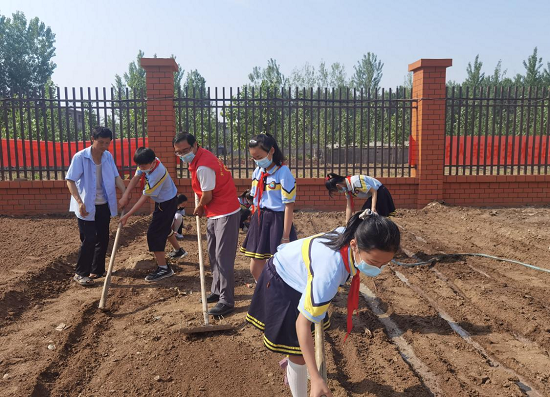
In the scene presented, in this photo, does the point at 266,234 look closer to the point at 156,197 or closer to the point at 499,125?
the point at 156,197

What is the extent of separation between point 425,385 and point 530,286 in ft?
8.79

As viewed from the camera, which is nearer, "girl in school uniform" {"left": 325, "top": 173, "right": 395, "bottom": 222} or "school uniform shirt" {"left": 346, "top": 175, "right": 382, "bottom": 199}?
"girl in school uniform" {"left": 325, "top": 173, "right": 395, "bottom": 222}

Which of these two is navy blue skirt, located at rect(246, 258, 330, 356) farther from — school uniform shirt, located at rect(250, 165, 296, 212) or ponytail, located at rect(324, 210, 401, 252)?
school uniform shirt, located at rect(250, 165, 296, 212)

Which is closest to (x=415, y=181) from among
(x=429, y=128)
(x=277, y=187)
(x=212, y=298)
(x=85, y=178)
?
(x=429, y=128)

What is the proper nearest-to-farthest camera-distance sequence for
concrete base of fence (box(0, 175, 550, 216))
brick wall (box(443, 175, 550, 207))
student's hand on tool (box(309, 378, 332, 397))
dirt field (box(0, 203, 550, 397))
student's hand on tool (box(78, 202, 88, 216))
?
student's hand on tool (box(309, 378, 332, 397)), dirt field (box(0, 203, 550, 397)), student's hand on tool (box(78, 202, 88, 216)), concrete base of fence (box(0, 175, 550, 216)), brick wall (box(443, 175, 550, 207))

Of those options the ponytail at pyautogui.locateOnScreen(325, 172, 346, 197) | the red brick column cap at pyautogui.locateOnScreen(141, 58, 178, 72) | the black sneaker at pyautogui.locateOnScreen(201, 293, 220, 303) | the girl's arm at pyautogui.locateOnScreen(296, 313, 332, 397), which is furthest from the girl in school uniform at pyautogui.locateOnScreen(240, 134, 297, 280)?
the red brick column cap at pyautogui.locateOnScreen(141, 58, 178, 72)

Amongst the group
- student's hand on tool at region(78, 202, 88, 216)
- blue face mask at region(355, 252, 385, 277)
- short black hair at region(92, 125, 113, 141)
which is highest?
short black hair at region(92, 125, 113, 141)

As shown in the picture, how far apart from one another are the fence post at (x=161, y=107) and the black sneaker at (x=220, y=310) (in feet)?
19.1

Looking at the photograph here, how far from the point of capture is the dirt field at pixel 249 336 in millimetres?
3045

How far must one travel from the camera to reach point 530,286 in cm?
498

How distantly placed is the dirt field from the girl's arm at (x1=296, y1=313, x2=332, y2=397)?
45.8 inches

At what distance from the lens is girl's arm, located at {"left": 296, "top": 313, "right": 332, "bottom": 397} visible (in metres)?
1.83

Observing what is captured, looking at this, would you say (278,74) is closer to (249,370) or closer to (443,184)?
(443,184)

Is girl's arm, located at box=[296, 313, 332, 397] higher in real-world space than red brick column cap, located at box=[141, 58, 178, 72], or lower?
lower
